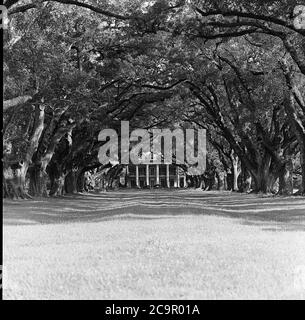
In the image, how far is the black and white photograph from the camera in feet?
24.1

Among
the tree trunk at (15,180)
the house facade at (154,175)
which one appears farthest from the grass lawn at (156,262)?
the house facade at (154,175)

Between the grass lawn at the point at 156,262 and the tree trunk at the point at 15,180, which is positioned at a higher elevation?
the tree trunk at the point at 15,180

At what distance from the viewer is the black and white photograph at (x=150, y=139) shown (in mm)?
7340

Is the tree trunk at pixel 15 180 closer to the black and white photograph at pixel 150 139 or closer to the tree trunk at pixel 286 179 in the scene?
the black and white photograph at pixel 150 139

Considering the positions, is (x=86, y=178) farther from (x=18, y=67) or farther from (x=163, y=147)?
(x=18, y=67)

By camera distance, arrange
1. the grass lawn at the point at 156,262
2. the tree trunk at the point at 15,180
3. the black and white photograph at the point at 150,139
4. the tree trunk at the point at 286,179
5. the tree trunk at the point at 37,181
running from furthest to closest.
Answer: the tree trunk at the point at 37,181
the tree trunk at the point at 286,179
the tree trunk at the point at 15,180
the black and white photograph at the point at 150,139
the grass lawn at the point at 156,262

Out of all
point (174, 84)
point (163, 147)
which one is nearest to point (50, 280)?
point (174, 84)

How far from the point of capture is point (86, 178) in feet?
215

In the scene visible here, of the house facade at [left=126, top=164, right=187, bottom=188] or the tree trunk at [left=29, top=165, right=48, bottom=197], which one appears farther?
the house facade at [left=126, top=164, right=187, bottom=188]

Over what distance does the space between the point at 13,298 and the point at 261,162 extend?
3276cm

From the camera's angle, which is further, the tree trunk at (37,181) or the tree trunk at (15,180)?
the tree trunk at (37,181)

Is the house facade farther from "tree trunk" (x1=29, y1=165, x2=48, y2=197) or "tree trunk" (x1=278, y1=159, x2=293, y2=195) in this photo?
"tree trunk" (x1=278, y1=159, x2=293, y2=195)

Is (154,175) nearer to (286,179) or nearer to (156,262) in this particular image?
(286,179)

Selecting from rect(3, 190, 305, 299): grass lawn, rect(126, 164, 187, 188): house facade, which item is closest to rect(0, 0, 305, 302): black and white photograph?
rect(3, 190, 305, 299): grass lawn
